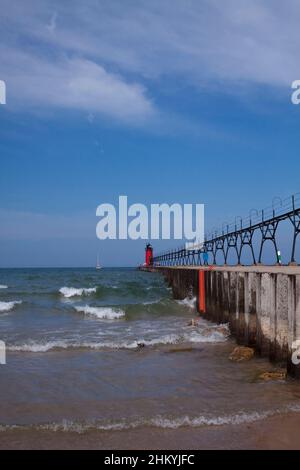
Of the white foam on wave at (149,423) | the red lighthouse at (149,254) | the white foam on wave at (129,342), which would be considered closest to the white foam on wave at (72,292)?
the white foam on wave at (129,342)

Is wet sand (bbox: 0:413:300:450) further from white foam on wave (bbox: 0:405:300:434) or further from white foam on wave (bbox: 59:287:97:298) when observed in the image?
white foam on wave (bbox: 59:287:97:298)

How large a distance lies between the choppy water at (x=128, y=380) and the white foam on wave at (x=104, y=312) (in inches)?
143

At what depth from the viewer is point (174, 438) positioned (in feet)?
→ 21.9

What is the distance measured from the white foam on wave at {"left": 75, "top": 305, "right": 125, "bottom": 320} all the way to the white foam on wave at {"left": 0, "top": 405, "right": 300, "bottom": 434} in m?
15.5

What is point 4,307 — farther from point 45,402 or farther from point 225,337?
point 45,402

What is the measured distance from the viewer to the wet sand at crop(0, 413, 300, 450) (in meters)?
6.39

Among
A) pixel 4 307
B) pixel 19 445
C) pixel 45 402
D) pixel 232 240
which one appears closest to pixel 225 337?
pixel 45 402

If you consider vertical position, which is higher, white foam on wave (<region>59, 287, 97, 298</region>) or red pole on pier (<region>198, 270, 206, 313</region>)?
red pole on pier (<region>198, 270, 206, 313</region>)

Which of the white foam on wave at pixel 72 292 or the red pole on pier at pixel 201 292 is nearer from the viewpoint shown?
the red pole on pier at pixel 201 292

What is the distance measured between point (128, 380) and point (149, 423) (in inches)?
117

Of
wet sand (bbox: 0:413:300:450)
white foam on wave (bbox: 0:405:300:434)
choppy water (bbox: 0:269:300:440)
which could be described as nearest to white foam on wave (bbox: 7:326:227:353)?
choppy water (bbox: 0:269:300:440)

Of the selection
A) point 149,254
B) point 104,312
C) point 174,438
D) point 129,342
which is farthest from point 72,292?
point 149,254

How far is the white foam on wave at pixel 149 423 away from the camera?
23.3ft

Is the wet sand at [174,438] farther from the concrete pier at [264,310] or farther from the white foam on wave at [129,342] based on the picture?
the white foam on wave at [129,342]
